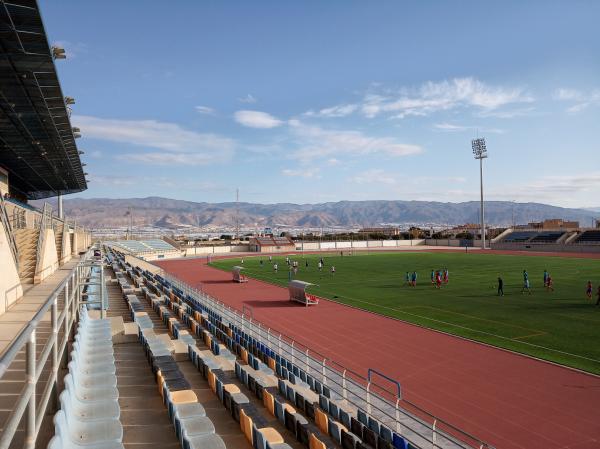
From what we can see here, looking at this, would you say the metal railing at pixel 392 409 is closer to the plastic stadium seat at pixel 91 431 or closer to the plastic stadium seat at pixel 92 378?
the plastic stadium seat at pixel 91 431

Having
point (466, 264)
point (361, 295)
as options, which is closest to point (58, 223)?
point (361, 295)

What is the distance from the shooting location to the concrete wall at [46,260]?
2196cm

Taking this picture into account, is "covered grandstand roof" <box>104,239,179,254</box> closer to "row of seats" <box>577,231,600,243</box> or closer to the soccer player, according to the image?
the soccer player

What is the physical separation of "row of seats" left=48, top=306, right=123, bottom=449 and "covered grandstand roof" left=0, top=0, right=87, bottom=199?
37.8 ft

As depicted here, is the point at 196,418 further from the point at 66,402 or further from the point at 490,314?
the point at 490,314

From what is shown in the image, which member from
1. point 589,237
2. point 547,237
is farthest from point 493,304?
point 547,237

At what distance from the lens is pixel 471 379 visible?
14.0 m

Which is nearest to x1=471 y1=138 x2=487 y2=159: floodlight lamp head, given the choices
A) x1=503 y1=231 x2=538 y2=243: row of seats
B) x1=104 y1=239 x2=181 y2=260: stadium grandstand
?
x1=503 y1=231 x2=538 y2=243: row of seats

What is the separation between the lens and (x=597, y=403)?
39.5ft

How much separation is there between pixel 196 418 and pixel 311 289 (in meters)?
27.5

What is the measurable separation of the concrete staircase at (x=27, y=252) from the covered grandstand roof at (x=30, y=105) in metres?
7.05

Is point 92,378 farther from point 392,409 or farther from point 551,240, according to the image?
point 551,240

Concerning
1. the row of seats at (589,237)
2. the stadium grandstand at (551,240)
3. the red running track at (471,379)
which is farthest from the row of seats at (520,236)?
the red running track at (471,379)

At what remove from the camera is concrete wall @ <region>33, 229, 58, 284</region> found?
22.0m
